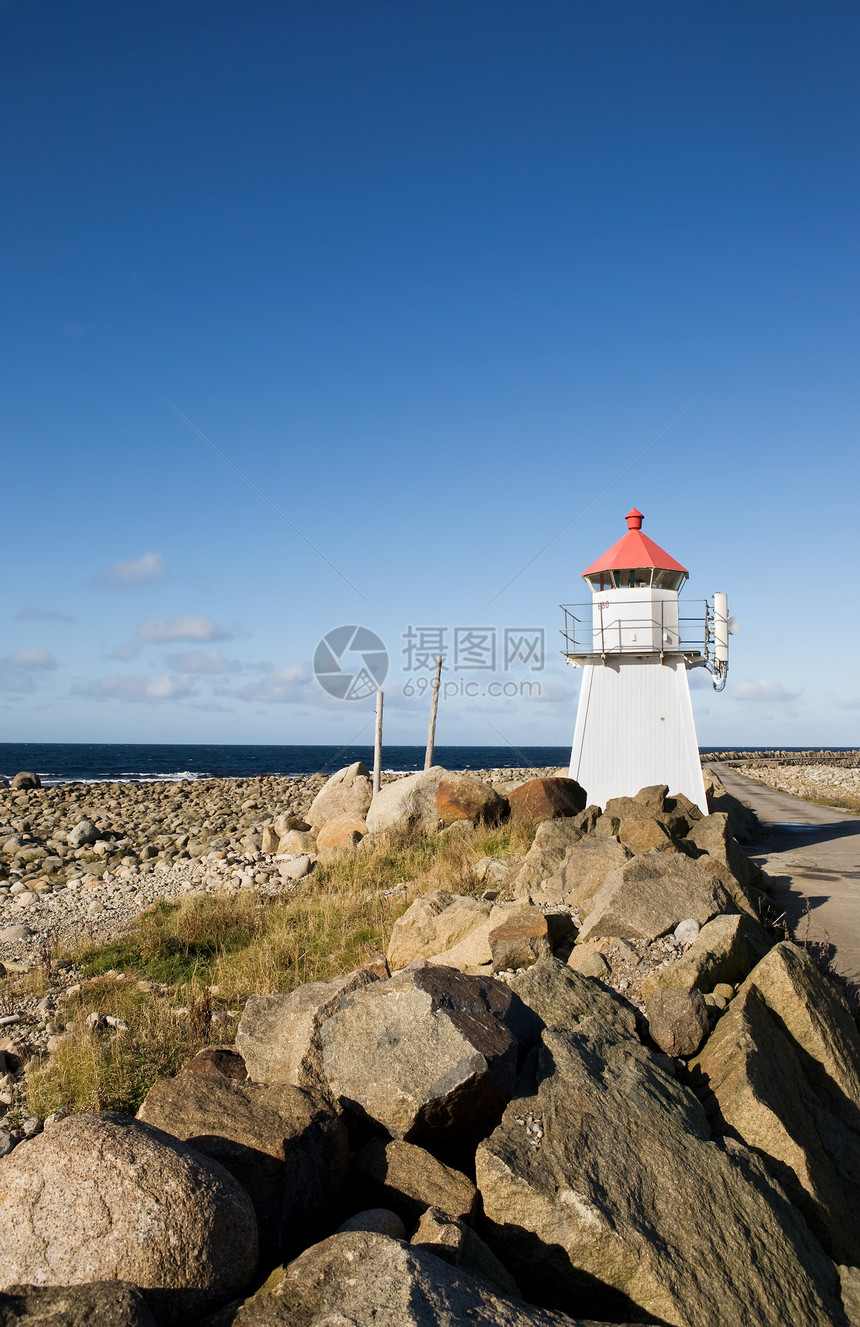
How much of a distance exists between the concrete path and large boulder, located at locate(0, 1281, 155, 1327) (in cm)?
724

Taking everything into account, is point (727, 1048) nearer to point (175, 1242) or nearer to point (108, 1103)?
point (175, 1242)

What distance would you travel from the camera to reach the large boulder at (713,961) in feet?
20.4

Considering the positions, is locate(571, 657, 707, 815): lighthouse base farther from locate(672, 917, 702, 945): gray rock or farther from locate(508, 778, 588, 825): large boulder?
locate(672, 917, 702, 945): gray rock

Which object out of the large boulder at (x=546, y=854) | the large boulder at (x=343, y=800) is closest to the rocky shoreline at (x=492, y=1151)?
the large boulder at (x=546, y=854)

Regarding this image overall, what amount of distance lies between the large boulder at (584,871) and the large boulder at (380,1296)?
6048 millimetres

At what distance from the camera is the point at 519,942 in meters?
6.96

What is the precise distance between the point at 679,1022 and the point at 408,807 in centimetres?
1063

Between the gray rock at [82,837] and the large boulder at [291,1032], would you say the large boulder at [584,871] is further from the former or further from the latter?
the gray rock at [82,837]

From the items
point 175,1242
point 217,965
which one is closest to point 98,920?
point 217,965

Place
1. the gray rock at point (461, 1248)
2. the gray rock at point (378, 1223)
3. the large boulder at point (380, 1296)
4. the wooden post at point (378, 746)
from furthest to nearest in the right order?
the wooden post at point (378, 746) → the gray rock at point (378, 1223) → the gray rock at point (461, 1248) → the large boulder at point (380, 1296)

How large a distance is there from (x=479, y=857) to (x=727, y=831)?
3.99m

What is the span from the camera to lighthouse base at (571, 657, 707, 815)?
17.2 m

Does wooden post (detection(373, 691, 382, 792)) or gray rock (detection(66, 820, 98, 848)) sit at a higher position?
wooden post (detection(373, 691, 382, 792))

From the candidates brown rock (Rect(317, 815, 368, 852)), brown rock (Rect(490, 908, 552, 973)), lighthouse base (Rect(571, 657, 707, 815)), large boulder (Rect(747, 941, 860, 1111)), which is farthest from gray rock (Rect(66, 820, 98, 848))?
large boulder (Rect(747, 941, 860, 1111))
